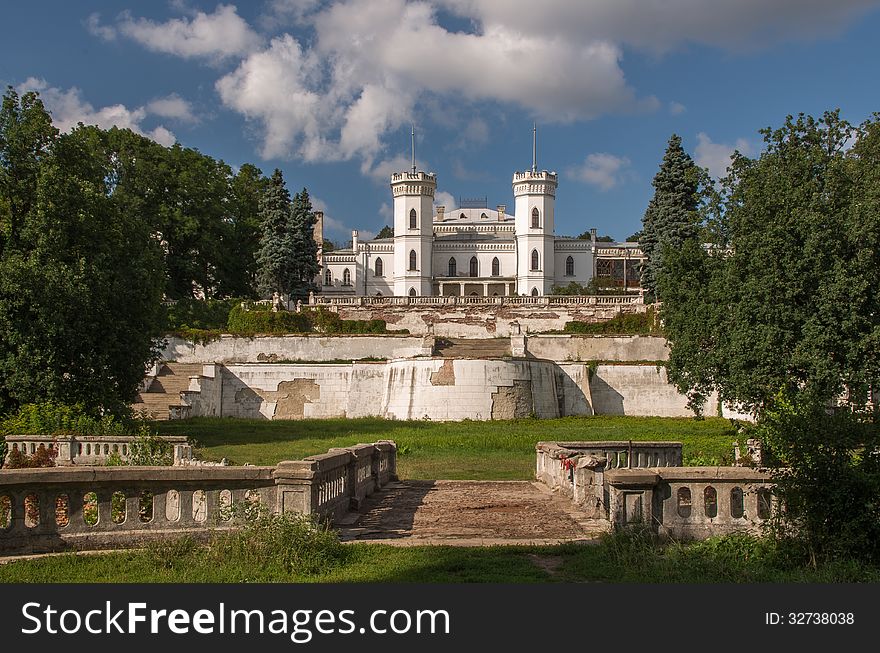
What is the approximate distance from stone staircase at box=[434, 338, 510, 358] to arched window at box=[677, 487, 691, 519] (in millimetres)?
31017

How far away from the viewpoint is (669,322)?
87.7 ft

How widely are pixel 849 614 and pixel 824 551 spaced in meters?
1.89

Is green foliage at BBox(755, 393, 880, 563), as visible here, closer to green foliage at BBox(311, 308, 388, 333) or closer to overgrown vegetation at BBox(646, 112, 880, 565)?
overgrown vegetation at BBox(646, 112, 880, 565)

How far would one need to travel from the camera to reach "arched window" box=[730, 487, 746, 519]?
31.1 feet

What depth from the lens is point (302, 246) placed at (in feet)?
184

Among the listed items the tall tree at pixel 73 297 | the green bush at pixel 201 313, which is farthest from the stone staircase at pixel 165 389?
the tall tree at pixel 73 297

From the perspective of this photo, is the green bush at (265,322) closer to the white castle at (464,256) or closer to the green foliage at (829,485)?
the white castle at (464,256)

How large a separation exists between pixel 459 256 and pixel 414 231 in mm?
4652

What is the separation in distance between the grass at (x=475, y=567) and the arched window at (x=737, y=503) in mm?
552

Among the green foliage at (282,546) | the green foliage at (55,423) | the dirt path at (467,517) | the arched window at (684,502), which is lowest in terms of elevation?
the dirt path at (467,517)

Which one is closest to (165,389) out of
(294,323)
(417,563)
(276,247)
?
(294,323)

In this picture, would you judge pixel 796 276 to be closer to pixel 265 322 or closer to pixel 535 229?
pixel 265 322

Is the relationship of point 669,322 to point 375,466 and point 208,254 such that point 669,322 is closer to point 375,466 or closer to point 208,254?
point 375,466

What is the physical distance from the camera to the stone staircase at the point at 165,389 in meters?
35.0
